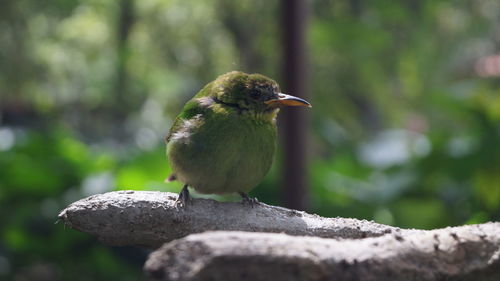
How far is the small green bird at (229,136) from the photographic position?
284cm

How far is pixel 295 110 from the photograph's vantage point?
5297 mm

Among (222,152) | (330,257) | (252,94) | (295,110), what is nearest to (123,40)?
(295,110)

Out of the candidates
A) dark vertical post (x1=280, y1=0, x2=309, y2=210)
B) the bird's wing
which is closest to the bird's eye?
the bird's wing

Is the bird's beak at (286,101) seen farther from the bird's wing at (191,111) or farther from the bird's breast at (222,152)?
the bird's wing at (191,111)

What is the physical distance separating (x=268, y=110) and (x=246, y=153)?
224mm

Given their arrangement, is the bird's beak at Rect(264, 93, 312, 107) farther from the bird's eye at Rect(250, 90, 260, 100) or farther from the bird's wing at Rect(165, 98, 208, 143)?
the bird's wing at Rect(165, 98, 208, 143)

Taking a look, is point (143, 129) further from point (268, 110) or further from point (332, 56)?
point (268, 110)

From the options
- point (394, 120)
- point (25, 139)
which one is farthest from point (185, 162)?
point (394, 120)

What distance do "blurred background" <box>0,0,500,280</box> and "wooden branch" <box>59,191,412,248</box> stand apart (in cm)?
130

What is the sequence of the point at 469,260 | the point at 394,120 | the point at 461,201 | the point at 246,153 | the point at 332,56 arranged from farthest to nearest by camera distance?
the point at 394,120, the point at 332,56, the point at 461,201, the point at 246,153, the point at 469,260

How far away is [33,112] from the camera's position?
10594 mm

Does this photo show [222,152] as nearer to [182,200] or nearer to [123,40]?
[182,200]

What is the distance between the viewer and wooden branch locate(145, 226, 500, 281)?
1.72m

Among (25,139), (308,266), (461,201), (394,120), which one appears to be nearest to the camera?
(308,266)
